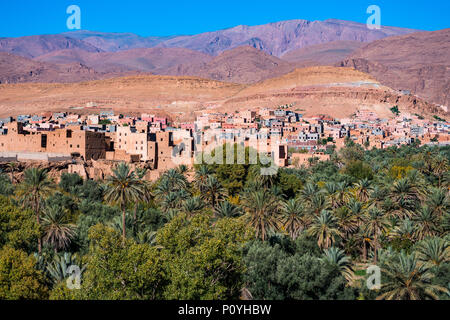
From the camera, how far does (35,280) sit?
18297mm

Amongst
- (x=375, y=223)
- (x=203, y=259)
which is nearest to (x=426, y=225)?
(x=375, y=223)

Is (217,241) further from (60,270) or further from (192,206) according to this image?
(192,206)

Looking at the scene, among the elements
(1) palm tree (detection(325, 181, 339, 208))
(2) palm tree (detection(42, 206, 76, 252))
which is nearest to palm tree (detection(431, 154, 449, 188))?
(1) palm tree (detection(325, 181, 339, 208))

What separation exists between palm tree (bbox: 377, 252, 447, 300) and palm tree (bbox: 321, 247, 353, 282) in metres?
3.57

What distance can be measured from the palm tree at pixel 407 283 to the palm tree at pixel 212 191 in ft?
60.0

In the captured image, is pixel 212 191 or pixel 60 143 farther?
pixel 60 143

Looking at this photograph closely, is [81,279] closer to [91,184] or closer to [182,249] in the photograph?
[182,249]

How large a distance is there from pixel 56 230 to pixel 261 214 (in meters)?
9.38

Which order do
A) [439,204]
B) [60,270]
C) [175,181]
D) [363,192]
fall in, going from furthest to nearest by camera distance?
1. [175,181]
2. [363,192]
3. [439,204]
4. [60,270]

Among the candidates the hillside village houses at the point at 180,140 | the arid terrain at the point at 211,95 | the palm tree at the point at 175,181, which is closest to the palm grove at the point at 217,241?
the palm tree at the point at 175,181

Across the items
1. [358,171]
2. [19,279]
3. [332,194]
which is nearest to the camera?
[19,279]

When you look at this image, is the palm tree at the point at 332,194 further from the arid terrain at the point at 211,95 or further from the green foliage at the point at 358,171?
the arid terrain at the point at 211,95

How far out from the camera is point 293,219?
28516 millimetres
